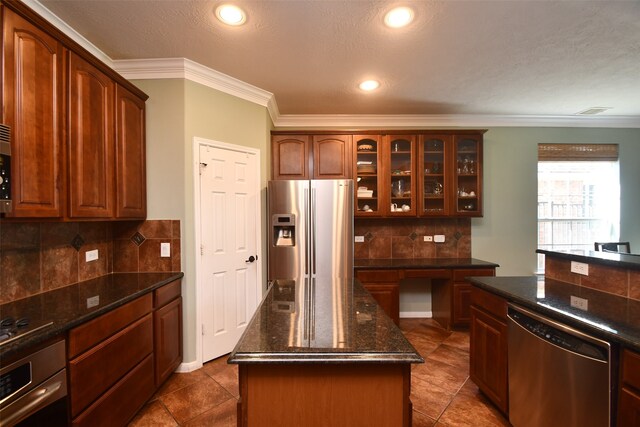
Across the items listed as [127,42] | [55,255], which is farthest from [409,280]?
[127,42]

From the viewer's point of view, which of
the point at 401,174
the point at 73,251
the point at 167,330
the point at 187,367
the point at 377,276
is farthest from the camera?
the point at 401,174

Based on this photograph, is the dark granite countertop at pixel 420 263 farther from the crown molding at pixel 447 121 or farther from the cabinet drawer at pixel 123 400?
the cabinet drawer at pixel 123 400

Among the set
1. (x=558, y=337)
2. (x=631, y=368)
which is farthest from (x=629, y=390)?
(x=558, y=337)

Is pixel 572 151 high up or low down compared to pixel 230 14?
down

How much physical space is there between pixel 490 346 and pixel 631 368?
2.74ft

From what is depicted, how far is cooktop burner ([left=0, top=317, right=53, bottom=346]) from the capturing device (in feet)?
3.46

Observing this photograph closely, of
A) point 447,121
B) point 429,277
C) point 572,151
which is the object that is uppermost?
point 447,121

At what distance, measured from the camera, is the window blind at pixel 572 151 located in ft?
11.8

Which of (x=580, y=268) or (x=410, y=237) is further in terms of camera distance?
(x=410, y=237)

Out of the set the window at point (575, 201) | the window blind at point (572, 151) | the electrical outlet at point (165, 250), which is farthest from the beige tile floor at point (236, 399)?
the window blind at point (572, 151)

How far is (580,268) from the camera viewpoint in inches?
67.9

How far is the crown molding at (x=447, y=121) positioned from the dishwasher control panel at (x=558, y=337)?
105 inches

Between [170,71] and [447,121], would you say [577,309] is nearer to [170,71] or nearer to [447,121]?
[447,121]

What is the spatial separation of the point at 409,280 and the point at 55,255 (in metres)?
3.60
